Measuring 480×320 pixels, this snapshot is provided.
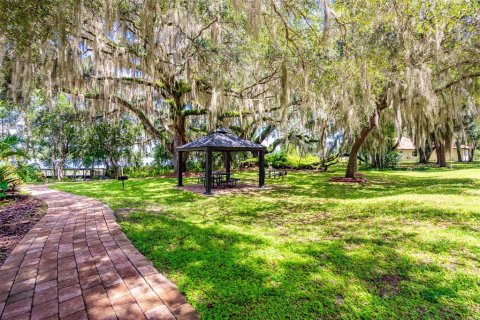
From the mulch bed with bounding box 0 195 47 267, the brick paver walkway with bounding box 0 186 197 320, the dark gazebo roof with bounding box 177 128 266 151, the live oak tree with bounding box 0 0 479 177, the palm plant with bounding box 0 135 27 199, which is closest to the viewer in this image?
the brick paver walkway with bounding box 0 186 197 320

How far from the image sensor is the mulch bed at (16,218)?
12.0 ft

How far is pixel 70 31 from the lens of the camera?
5703 mm

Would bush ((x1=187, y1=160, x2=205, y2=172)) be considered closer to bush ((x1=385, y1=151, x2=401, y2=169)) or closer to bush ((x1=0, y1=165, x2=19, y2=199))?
bush ((x1=0, y1=165, x2=19, y2=199))

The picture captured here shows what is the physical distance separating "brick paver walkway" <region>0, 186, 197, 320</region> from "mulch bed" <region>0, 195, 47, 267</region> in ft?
0.47

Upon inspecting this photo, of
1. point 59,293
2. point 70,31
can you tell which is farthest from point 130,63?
point 59,293

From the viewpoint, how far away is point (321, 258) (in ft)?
10.7

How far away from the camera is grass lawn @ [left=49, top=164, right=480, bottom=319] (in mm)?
2270

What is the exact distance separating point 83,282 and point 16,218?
12.1 ft

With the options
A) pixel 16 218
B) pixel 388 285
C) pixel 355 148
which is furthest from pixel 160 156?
pixel 388 285

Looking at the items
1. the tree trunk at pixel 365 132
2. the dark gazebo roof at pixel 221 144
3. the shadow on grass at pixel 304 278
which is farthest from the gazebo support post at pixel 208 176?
the tree trunk at pixel 365 132

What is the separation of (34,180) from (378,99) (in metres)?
15.8

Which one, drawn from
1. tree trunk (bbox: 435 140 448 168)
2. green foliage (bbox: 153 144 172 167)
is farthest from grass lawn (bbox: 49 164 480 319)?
tree trunk (bbox: 435 140 448 168)

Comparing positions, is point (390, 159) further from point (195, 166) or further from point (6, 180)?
point (6, 180)

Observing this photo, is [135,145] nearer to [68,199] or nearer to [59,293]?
[68,199]
